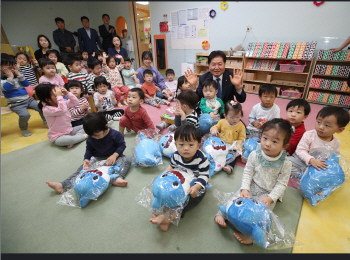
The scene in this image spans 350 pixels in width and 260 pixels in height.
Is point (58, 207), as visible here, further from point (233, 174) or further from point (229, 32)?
point (229, 32)

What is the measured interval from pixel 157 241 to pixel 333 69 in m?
4.47

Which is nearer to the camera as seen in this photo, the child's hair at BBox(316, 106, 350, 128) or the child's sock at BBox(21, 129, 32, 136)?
the child's hair at BBox(316, 106, 350, 128)

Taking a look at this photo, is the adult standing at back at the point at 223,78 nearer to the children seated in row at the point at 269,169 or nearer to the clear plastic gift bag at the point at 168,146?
the clear plastic gift bag at the point at 168,146

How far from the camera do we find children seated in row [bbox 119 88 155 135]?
2229 millimetres

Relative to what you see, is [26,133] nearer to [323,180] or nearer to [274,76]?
[323,180]

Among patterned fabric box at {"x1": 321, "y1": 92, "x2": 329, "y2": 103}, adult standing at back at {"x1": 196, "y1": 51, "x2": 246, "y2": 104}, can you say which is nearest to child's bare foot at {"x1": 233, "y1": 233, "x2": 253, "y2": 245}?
adult standing at back at {"x1": 196, "y1": 51, "x2": 246, "y2": 104}

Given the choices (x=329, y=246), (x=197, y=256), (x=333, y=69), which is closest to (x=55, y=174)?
(x=197, y=256)

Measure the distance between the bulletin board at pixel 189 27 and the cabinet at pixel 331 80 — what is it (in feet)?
9.72

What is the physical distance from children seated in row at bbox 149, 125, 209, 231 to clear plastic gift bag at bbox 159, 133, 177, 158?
52 cm

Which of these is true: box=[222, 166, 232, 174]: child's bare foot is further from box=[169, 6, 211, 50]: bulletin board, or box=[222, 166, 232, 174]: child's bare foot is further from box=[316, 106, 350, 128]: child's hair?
box=[169, 6, 211, 50]: bulletin board

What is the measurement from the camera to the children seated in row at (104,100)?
123 inches

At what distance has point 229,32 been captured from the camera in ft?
15.6

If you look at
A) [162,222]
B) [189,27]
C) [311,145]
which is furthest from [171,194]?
[189,27]

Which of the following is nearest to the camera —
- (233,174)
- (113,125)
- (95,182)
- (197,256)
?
(197,256)
